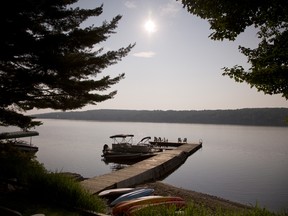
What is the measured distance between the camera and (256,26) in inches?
345

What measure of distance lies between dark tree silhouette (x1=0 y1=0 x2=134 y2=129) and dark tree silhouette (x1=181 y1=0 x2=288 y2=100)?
6671 millimetres

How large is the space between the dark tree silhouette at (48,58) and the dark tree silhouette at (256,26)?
6671 mm

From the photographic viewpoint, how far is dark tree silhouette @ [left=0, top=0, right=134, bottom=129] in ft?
38.3

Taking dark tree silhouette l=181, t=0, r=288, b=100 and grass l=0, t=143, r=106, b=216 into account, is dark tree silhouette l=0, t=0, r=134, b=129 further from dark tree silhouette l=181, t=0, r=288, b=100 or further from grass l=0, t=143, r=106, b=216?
dark tree silhouette l=181, t=0, r=288, b=100

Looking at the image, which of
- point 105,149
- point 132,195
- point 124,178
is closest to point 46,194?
point 132,195

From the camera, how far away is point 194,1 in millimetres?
7938

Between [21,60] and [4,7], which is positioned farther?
[21,60]

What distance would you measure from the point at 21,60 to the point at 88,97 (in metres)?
3.65

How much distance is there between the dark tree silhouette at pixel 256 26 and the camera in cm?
757

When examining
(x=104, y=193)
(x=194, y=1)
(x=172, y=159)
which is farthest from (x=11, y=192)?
(x=172, y=159)

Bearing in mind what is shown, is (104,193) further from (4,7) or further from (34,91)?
(4,7)

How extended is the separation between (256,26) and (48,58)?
8.39 metres

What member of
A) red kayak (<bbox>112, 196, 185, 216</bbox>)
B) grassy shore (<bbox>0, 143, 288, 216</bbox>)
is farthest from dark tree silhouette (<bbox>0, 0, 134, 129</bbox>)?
red kayak (<bbox>112, 196, 185, 216</bbox>)

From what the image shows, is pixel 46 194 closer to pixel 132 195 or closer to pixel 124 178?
pixel 132 195
